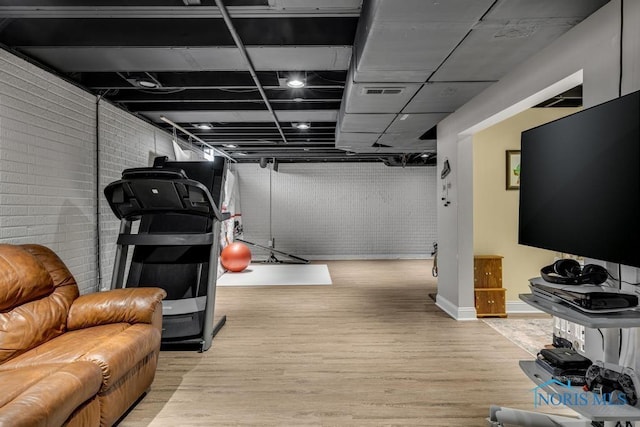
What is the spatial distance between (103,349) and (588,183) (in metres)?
2.74

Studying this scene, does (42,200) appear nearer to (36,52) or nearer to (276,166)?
(36,52)

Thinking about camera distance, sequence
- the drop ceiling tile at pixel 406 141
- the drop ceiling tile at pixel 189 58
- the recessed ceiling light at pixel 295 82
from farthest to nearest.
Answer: the drop ceiling tile at pixel 406 141 → the recessed ceiling light at pixel 295 82 → the drop ceiling tile at pixel 189 58

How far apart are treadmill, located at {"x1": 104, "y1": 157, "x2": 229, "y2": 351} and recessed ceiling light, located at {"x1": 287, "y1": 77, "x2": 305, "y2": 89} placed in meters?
1.23

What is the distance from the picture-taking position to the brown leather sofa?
1705 mm

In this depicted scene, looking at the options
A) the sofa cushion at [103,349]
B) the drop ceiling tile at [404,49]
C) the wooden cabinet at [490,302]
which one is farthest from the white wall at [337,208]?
the sofa cushion at [103,349]

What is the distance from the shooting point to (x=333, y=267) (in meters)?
8.77

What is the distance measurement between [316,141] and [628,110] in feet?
20.8

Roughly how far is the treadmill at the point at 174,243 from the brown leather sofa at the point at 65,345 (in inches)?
32.1

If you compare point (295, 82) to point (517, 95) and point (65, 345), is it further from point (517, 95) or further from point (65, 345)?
point (65, 345)

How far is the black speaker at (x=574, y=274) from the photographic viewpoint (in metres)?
1.82

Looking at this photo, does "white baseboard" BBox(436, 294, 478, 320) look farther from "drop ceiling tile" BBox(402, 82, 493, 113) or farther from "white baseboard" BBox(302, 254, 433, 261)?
"white baseboard" BBox(302, 254, 433, 261)

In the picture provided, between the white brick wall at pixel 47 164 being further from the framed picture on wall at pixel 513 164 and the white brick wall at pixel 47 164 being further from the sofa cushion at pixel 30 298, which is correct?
the framed picture on wall at pixel 513 164

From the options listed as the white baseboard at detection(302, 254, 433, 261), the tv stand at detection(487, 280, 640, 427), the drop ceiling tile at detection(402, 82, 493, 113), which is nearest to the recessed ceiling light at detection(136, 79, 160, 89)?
the drop ceiling tile at detection(402, 82, 493, 113)

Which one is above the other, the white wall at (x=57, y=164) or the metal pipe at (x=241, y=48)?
the metal pipe at (x=241, y=48)
